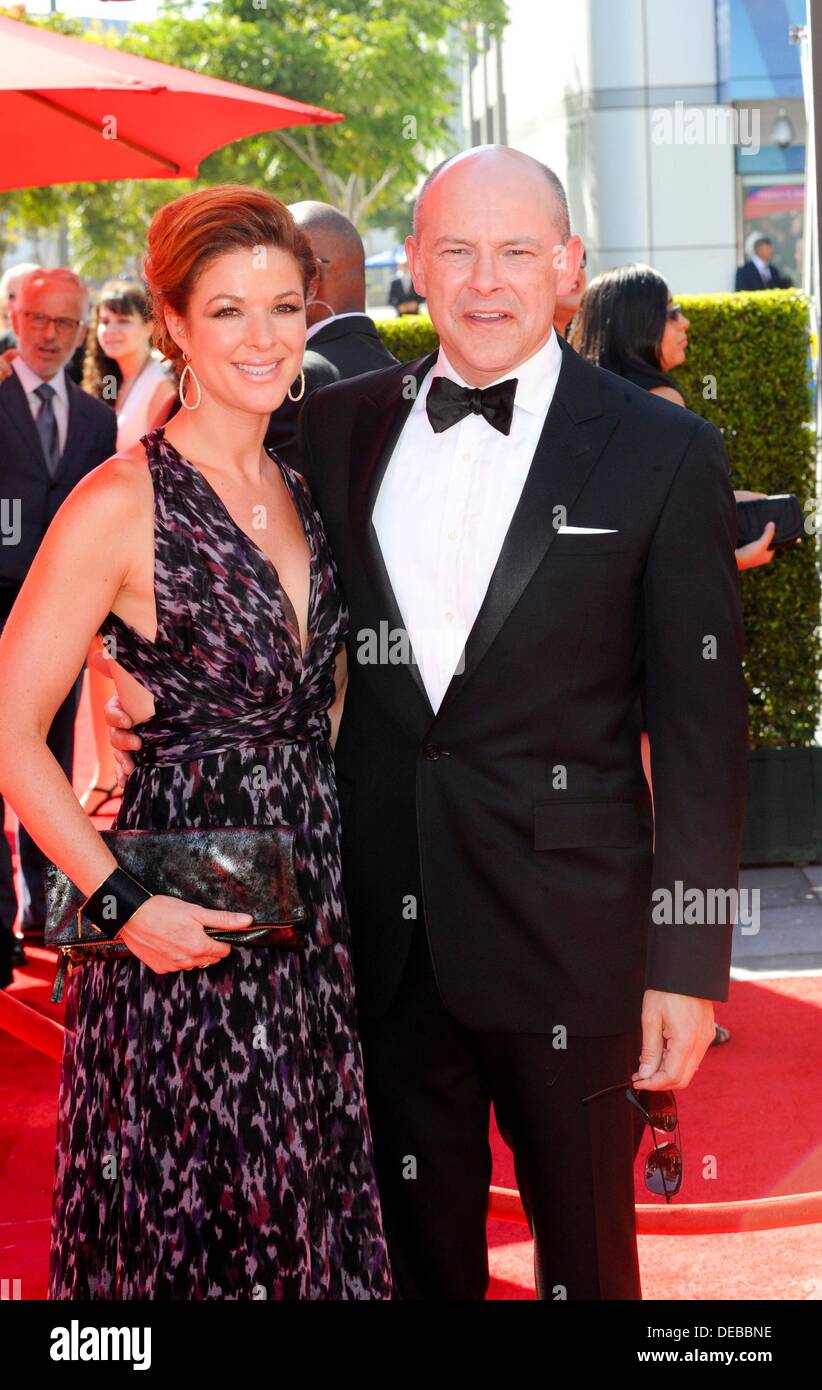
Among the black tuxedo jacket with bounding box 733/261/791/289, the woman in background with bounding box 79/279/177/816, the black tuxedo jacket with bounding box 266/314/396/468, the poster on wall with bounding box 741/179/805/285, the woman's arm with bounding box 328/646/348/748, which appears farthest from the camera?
the poster on wall with bounding box 741/179/805/285

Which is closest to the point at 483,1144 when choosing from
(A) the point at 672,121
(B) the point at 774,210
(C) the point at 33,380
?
(C) the point at 33,380

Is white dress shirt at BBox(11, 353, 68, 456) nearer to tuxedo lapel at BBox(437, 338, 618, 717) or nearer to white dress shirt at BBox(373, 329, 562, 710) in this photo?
white dress shirt at BBox(373, 329, 562, 710)

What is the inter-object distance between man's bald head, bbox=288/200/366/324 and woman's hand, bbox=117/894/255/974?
9.06ft

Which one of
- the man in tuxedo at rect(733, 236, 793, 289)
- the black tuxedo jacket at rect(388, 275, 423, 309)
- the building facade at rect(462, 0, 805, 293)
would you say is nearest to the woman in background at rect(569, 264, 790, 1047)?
the man in tuxedo at rect(733, 236, 793, 289)

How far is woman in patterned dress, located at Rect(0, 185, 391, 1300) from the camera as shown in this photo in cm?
248

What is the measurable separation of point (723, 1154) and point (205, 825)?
2.20 metres

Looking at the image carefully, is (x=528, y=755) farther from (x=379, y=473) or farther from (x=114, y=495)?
(x=114, y=495)

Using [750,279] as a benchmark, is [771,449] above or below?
below

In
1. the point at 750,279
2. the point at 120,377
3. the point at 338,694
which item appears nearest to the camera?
the point at 338,694

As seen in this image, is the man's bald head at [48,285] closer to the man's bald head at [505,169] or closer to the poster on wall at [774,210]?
the man's bald head at [505,169]

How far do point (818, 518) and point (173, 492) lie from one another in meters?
4.51

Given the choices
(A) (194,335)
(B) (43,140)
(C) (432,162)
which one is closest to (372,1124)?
(A) (194,335)

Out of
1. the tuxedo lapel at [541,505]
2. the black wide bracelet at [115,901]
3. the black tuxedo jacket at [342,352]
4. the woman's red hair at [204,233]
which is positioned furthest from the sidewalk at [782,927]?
the woman's red hair at [204,233]

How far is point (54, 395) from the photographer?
6.03 metres
